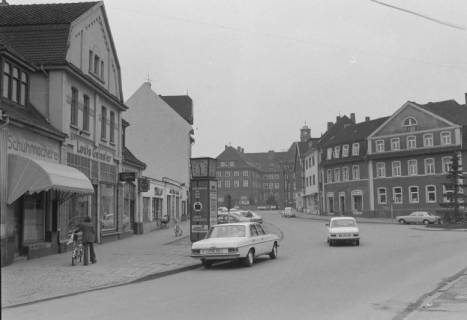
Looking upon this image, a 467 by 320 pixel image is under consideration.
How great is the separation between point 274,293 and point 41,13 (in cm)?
1867

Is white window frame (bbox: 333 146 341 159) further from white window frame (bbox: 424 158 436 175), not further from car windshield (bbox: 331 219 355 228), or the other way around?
car windshield (bbox: 331 219 355 228)

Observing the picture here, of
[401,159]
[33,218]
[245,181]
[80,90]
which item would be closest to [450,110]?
[401,159]

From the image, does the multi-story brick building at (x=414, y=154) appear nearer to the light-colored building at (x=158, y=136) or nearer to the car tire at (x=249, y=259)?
the light-colored building at (x=158, y=136)

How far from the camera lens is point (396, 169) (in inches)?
2662

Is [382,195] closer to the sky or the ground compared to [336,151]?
closer to the ground

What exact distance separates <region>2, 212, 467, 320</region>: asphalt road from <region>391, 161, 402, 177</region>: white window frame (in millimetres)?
48753

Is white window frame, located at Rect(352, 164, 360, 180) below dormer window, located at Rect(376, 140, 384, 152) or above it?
below

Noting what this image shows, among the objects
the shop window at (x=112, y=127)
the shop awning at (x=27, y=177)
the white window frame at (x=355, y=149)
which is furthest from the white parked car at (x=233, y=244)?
the white window frame at (x=355, y=149)

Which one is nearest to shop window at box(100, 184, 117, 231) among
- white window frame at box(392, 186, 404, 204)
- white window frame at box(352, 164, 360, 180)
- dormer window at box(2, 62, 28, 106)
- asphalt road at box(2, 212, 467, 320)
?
dormer window at box(2, 62, 28, 106)

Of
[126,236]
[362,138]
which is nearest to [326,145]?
[362,138]

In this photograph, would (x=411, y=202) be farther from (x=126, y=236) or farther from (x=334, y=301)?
(x=334, y=301)

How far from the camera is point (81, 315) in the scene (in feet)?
32.8

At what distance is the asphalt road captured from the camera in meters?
9.91

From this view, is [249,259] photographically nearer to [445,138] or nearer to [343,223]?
[343,223]
